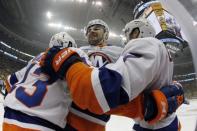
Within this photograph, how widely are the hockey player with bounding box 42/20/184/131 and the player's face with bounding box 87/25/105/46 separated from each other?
631mm

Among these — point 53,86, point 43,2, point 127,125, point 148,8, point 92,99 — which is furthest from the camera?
point 43,2

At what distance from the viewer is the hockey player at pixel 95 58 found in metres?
1.17

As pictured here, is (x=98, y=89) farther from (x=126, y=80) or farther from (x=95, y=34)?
(x=95, y=34)

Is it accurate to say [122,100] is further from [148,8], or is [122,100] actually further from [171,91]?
[148,8]

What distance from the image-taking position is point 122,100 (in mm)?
757

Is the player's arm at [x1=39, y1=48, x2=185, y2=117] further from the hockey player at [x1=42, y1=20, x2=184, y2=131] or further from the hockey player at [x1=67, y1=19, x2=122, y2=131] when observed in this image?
the hockey player at [x1=67, y1=19, x2=122, y2=131]

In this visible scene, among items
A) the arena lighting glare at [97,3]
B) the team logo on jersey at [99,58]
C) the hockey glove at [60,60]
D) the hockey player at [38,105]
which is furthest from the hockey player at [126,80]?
the arena lighting glare at [97,3]

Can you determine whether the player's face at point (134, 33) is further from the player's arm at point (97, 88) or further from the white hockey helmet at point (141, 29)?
the player's arm at point (97, 88)

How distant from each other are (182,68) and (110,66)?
11.7 meters

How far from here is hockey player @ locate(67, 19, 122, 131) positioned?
3.83 ft

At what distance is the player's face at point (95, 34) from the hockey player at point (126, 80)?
63 centimetres

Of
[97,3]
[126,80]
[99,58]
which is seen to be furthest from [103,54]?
[97,3]

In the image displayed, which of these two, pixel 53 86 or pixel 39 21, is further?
pixel 39 21

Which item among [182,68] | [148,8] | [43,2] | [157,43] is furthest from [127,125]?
[43,2]
